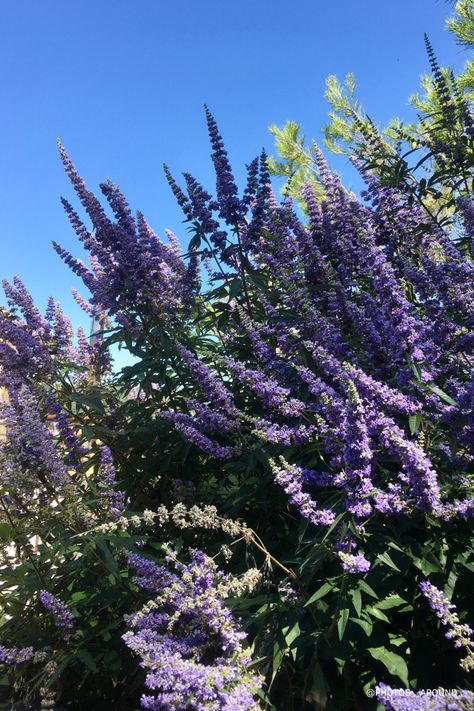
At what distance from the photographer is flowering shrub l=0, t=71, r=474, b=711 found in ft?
7.59

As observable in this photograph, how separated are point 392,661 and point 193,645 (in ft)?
3.25

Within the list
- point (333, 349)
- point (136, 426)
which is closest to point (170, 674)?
point (333, 349)

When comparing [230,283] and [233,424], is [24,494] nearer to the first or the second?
[233,424]

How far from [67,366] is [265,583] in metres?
3.01

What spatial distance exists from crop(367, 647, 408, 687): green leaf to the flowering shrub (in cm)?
1

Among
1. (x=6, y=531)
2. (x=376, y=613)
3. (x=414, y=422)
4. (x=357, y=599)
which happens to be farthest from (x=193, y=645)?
(x=6, y=531)

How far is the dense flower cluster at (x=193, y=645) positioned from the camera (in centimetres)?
188

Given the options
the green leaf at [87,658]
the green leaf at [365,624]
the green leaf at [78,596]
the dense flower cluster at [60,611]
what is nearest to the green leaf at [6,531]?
the green leaf at [78,596]

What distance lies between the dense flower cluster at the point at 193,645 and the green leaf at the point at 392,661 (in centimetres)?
73

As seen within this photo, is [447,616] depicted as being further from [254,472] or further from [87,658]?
[87,658]

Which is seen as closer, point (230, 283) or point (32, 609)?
point (32, 609)

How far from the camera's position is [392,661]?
2432 mm

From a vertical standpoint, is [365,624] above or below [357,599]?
below

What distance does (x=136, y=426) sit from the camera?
4.48 meters
